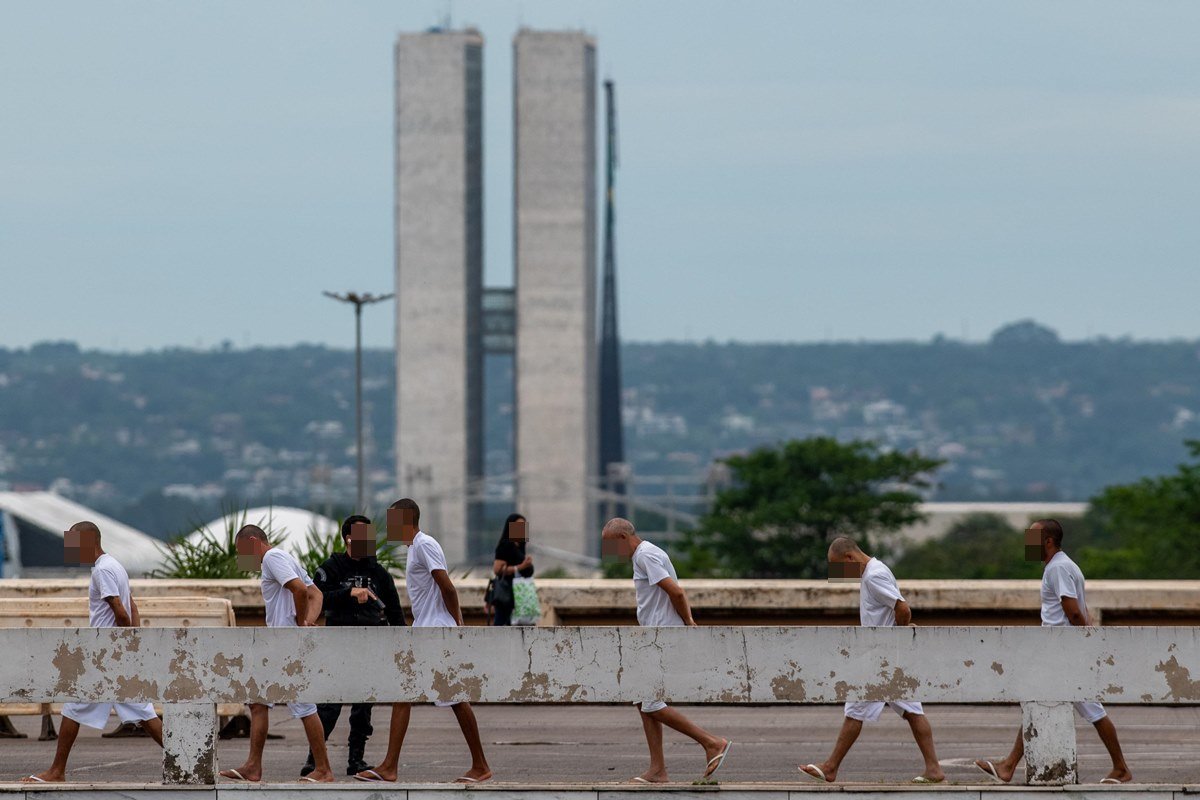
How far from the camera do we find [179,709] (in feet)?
33.1

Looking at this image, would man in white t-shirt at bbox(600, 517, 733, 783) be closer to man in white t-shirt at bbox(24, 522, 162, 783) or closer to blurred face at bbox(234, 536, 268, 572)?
blurred face at bbox(234, 536, 268, 572)

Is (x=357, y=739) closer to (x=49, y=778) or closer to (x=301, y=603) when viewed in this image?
(x=301, y=603)

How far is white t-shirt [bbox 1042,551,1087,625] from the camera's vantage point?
11.2 metres

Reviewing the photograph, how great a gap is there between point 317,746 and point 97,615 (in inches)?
58.2

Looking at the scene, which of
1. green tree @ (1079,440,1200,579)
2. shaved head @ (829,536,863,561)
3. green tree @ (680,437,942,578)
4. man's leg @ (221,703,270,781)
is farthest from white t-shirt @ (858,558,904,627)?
green tree @ (680,437,942,578)

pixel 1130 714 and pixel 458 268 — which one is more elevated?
pixel 458 268

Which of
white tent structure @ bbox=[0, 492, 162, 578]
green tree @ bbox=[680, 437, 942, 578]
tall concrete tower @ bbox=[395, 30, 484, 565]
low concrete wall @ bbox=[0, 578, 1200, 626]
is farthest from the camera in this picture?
tall concrete tower @ bbox=[395, 30, 484, 565]

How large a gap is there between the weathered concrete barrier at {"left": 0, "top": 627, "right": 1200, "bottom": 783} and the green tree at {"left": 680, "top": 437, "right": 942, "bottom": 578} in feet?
236

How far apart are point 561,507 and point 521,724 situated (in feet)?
434

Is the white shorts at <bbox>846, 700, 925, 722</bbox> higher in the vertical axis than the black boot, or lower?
higher

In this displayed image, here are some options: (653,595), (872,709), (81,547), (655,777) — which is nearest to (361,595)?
(81,547)

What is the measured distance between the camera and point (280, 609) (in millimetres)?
11656

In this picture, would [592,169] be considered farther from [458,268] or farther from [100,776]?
[100,776]

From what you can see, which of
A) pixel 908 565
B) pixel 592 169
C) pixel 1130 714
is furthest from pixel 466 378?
pixel 1130 714
